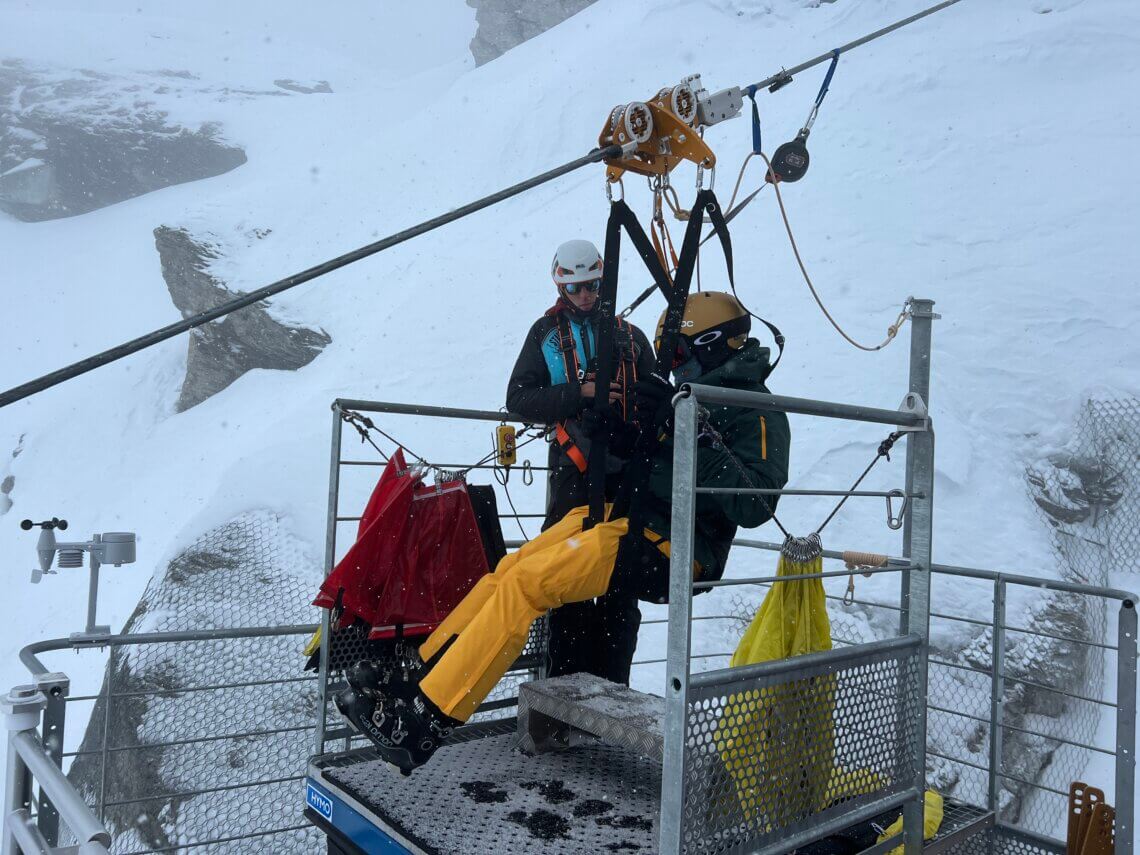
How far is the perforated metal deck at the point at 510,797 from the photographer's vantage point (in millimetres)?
2574

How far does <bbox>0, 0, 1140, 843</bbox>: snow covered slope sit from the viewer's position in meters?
8.46

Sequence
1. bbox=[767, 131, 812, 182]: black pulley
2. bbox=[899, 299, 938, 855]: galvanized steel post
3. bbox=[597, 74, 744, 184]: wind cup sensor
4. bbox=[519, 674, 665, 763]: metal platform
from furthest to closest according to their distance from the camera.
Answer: bbox=[767, 131, 812, 182]: black pulley → bbox=[597, 74, 744, 184]: wind cup sensor → bbox=[519, 674, 665, 763]: metal platform → bbox=[899, 299, 938, 855]: galvanized steel post

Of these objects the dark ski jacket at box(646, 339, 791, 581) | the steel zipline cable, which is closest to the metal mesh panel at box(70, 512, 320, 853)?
the dark ski jacket at box(646, 339, 791, 581)

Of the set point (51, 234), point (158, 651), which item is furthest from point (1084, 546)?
point (51, 234)

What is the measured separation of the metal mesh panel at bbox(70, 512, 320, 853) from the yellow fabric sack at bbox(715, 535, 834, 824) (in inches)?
172

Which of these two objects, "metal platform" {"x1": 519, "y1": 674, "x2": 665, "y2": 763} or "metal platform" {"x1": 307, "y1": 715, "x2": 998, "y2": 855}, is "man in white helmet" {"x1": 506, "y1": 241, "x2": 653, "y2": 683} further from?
"metal platform" {"x1": 307, "y1": 715, "x2": 998, "y2": 855}

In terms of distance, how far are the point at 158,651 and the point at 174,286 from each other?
52.8 ft

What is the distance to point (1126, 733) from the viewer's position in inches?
122

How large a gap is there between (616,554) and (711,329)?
Result: 929mm

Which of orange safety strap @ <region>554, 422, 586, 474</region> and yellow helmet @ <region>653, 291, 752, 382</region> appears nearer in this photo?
yellow helmet @ <region>653, 291, 752, 382</region>

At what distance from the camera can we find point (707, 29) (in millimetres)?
21656

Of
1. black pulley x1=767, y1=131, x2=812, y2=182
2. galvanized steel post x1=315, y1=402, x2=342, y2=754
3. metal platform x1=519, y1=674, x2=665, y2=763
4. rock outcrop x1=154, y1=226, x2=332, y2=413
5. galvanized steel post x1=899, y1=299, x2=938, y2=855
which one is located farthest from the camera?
rock outcrop x1=154, y1=226, x2=332, y2=413

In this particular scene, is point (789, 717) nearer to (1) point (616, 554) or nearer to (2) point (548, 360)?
(1) point (616, 554)

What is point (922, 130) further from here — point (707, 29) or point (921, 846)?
point (921, 846)
